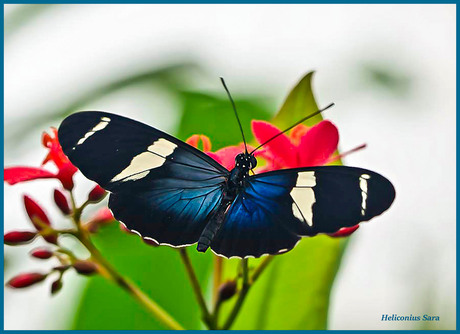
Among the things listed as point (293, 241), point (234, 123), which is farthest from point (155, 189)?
point (234, 123)

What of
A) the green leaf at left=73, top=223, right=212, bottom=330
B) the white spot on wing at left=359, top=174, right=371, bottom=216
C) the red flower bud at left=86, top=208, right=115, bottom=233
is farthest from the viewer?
the green leaf at left=73, top=223, right=212, bottom=330

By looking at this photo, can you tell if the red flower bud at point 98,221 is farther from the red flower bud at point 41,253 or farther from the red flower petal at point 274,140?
the red flower petal at point 274,140

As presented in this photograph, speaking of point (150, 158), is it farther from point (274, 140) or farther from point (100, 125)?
point (274, 140)

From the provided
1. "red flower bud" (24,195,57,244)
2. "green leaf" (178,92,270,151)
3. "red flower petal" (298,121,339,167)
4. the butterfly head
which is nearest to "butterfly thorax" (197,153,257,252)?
the butterfly head

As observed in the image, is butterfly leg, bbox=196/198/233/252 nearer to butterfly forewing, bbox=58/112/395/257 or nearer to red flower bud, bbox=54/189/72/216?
butterfly forewing, bbox=58/112/395/257

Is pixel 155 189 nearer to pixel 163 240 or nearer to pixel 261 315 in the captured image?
pixel 163 240

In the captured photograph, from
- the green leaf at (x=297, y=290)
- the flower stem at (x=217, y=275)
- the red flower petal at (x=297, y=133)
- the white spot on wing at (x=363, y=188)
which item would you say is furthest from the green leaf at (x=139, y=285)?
the white spot on wing at (x=363, y=188)
